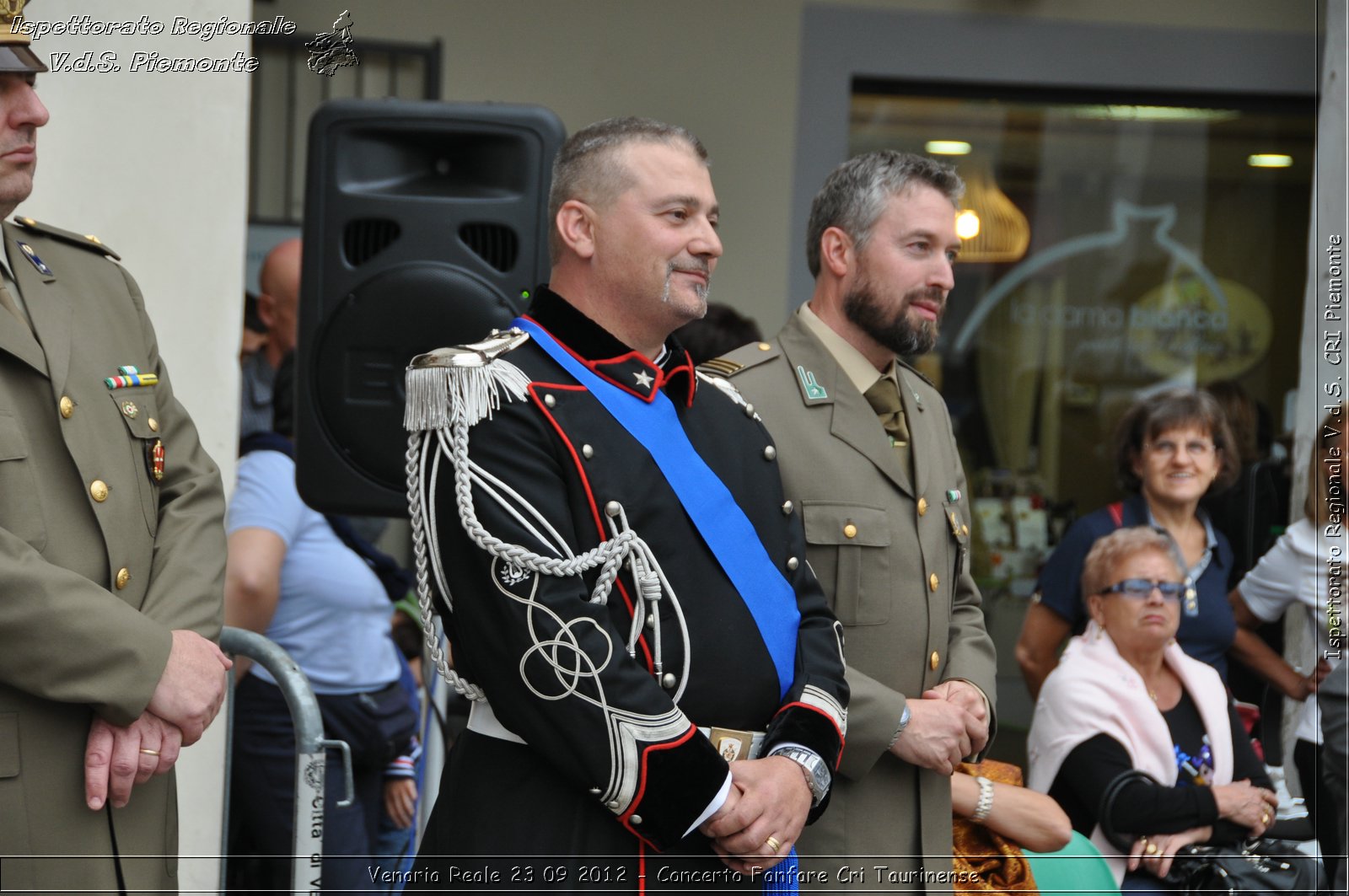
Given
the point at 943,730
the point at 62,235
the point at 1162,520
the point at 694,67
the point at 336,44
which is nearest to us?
the point at 62,235

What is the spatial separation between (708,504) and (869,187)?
2.94 ft

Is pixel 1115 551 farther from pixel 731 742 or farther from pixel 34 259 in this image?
pixel 34 259

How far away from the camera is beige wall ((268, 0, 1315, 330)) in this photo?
4.79 meters

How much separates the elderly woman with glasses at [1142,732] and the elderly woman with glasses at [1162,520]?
36 centimetres

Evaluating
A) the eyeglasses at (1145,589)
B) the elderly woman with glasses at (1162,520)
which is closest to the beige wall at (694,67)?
the elderly woman with glasses at (1162,520)

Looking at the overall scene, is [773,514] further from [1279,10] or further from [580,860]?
[1279,10]

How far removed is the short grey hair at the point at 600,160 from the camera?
1998 mm

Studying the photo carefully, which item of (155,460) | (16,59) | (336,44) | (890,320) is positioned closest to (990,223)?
(336,44)

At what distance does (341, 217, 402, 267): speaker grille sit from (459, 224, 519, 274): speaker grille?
0.13 m

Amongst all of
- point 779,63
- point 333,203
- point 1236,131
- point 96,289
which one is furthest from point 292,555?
point 1236,131

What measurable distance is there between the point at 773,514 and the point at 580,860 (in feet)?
1.87

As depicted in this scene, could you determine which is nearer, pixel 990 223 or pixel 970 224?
pixel 970 224

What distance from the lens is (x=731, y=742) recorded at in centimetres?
187

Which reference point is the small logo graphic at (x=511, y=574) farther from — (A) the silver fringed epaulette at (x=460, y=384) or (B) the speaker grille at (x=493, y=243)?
(B) the speaker grille at (x=493, y=243)
